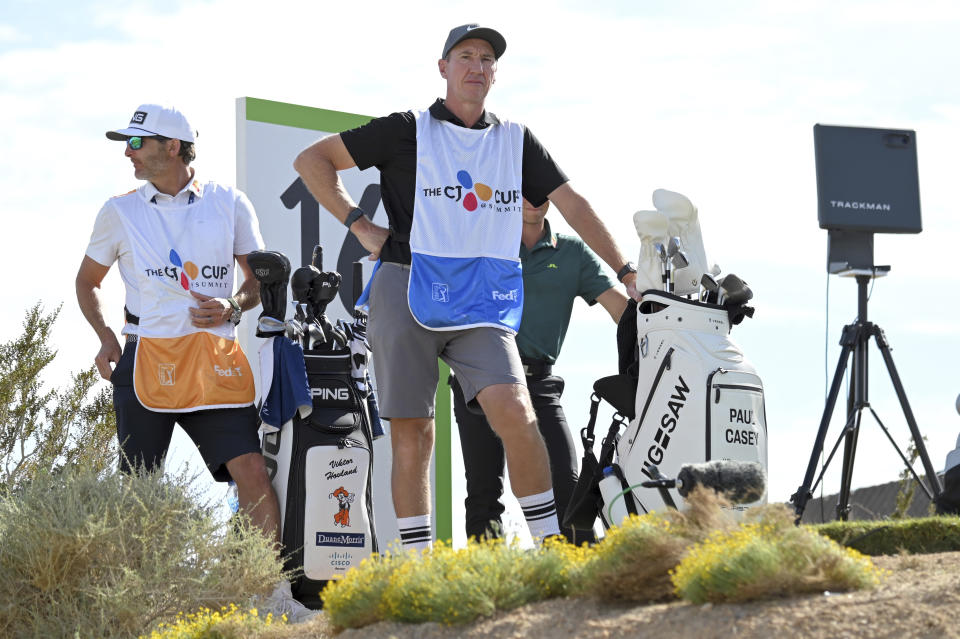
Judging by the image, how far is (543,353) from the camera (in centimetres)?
661

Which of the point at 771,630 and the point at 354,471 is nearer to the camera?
the point at 771,630

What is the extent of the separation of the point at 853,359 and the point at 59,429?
926 cm

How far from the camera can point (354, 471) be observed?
6246mm

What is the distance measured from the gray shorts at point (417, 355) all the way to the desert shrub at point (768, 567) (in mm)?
1565

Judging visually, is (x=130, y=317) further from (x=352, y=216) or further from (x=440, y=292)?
(x=440, y=292)

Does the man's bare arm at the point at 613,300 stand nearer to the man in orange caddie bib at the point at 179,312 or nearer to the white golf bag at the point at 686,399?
the white golf bag at the point at 686,399

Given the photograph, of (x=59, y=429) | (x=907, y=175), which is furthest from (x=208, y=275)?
(x=59, y=429)

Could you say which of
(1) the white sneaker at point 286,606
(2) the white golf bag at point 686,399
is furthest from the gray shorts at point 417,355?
(1) the white sneaker at point 286,606

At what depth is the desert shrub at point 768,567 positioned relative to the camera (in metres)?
3.39

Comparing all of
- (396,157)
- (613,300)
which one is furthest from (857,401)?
(396,157)

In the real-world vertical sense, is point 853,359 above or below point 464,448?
above

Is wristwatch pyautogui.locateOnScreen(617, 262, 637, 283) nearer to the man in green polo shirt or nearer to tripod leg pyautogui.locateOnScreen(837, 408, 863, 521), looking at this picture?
the man in green polo shirt

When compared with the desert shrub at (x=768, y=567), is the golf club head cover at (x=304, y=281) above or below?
above

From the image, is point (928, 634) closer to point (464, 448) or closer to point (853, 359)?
point (464, 448)
